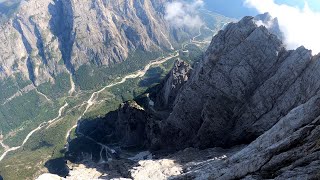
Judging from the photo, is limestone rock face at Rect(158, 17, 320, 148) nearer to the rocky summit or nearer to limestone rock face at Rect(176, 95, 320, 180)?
the rocky summit

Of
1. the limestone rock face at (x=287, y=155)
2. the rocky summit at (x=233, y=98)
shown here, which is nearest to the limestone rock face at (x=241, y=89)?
the rocky summit at (x=233, y=98)

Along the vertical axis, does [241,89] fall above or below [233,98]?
above

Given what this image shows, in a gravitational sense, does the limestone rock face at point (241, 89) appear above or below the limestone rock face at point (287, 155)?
above

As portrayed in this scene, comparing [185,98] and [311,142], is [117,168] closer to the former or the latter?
[185,98]

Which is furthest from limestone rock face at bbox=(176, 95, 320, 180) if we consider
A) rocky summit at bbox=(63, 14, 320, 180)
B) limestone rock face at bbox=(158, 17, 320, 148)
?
limestone rock face at bbox=(158, 17, 320, 148)

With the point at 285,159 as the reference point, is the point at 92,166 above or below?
above

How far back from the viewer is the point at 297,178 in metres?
59.3

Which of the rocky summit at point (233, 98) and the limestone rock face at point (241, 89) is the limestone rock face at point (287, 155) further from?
the limestone rock face at point (241, 89)

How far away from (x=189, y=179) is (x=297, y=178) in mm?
41668

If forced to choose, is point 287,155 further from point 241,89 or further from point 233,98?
point 233,98

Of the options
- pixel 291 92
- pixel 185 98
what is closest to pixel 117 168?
pixel 185 98

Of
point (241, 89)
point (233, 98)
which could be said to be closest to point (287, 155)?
point (241, 89)

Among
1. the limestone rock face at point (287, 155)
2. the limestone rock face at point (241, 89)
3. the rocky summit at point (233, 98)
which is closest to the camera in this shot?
the limestone rock face at point (287, 155)

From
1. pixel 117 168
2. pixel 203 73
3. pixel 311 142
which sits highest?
pixel 203 73
